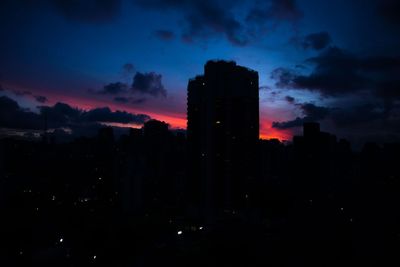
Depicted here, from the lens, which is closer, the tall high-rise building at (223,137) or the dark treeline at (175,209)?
the dark treeline at (175,209)

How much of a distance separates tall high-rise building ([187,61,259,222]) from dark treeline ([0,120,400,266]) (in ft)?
4.93

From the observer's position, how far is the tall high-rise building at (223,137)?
39.1 m

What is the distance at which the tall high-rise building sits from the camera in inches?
1540

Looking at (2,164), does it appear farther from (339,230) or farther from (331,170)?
(331,170)

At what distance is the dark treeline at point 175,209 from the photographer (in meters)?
17.6

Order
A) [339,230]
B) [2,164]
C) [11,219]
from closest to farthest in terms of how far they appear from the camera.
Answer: [339,230], [11,219], [2,164]

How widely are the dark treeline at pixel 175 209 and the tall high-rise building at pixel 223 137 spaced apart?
150 cm

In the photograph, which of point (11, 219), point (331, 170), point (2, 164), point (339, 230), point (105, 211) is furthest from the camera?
point (331, 170)

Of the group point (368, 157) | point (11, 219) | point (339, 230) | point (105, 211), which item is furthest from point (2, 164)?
point (368, 157)

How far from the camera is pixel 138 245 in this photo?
23.1m

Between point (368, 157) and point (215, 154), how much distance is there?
1073 inches

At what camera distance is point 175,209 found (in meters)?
38.0

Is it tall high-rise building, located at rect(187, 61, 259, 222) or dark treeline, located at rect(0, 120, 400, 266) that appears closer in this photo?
dark treeline, located at rect(0, 120, 400, 266)

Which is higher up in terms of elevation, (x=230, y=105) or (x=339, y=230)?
(x=230, y=105)
